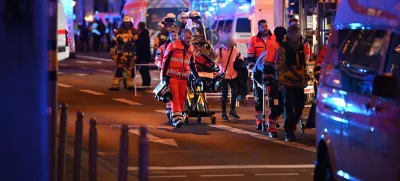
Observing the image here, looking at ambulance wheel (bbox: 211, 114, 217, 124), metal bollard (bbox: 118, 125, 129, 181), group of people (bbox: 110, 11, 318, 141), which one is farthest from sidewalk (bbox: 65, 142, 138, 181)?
ambulance wheel (bbox: 211, 114, 217, 124)

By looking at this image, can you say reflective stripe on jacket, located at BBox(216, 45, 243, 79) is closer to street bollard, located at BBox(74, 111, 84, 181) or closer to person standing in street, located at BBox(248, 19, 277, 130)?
person standing in street, located at BBox(248, 19, 277, 130)

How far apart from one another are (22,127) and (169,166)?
5.57 metres

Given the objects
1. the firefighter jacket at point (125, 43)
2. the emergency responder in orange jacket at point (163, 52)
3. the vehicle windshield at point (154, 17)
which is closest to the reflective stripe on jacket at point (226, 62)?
the emergency responder in orange jacket at point (163, 52)

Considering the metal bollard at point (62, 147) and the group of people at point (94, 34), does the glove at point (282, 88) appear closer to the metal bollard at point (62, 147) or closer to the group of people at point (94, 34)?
the metal bollard at point (62, 147)

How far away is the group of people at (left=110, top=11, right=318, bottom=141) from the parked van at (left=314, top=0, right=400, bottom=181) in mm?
5129

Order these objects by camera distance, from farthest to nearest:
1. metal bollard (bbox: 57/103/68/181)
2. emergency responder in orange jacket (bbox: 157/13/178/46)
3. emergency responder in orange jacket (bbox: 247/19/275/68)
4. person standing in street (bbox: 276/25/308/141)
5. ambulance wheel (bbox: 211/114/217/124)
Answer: emergency responder in orange jacket (bbox: 157/13/178/46) < emergency responder in orange jacket (bbox: 247/19/275/68) < ambulance wheel (bbox: 211/114/217/124) < person standing in street (bbox: 276/25/308/141) < metal bollard (bbox: 57/103/68/181)

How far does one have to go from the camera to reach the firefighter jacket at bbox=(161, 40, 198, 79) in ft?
55.9

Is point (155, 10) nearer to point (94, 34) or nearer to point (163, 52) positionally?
point (94, 34)

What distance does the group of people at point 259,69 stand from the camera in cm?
1477

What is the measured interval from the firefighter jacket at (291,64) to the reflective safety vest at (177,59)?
8.72 ft

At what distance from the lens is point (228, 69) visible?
61.9 feet

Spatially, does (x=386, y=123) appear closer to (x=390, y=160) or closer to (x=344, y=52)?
(x=390, y=160)

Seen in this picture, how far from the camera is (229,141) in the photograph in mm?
15320

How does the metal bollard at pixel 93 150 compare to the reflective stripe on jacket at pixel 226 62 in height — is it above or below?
below
